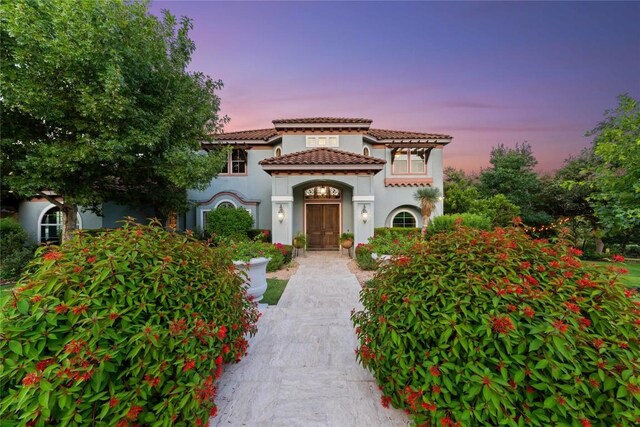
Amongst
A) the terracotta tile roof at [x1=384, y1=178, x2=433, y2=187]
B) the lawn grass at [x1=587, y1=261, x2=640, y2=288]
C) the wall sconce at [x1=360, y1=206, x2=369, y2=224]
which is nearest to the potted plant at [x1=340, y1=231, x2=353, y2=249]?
the wall sconce at [x1=360, y1=206, x2=369, y2=224]

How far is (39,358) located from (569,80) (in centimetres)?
2004

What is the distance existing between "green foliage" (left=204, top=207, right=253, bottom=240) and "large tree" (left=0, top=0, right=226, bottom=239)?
302 centimetres

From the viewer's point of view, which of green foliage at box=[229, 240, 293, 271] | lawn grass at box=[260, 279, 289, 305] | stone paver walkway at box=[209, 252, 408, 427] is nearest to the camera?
stone paver walkway at box=[209, 252, 408, 427]

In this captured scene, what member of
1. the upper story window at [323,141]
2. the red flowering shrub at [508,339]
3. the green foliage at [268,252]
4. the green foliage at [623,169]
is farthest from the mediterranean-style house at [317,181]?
the red flowering shrub at [508,339]

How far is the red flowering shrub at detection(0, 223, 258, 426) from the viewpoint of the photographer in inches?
71.9

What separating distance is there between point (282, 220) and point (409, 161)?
32.0ft

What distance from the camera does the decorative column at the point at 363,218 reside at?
13130mm

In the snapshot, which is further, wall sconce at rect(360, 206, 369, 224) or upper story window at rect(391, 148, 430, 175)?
upper story window at rect(391, 148, 430, 175)

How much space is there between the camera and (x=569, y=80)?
12820mm

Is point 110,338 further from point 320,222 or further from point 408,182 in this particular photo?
point 408,182

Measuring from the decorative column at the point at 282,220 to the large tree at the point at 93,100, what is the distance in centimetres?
348

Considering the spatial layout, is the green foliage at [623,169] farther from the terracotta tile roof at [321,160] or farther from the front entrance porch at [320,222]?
the front entrance porch at [320,222]

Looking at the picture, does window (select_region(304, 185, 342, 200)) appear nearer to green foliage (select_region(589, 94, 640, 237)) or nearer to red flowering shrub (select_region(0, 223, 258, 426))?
green foliage (select_region(589, 94, 640, 237))

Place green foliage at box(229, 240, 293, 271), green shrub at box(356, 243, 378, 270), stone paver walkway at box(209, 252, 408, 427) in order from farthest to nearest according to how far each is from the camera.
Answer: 1. green shrub at box(356, 243, 378, 270)
2. green foliage at box(229, 240, 293, 271)
3. stone paver walkway at box(209, 252, 408, 427)
